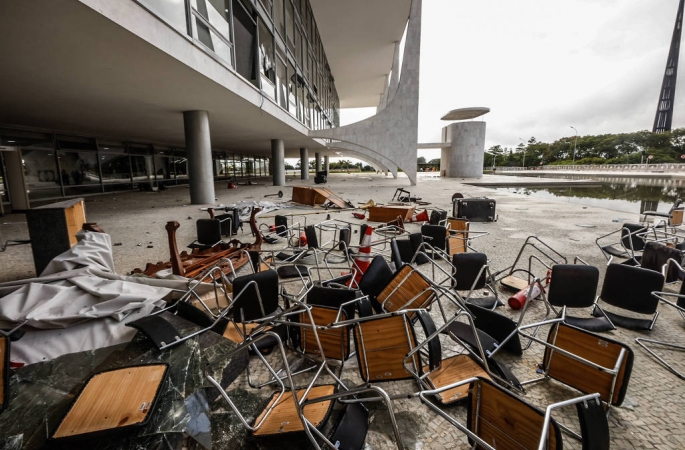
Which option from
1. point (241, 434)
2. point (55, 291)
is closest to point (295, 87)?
point (55, 291)

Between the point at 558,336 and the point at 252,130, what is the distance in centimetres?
1642

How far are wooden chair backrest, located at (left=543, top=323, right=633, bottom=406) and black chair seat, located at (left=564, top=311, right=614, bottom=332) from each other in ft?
2.59

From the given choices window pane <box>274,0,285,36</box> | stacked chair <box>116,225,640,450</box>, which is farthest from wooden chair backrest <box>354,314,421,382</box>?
window pane <box>274,0,285,36</box>

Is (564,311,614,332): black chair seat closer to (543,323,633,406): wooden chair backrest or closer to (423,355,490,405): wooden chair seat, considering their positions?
(543,323,633,406): wooden chair backrest

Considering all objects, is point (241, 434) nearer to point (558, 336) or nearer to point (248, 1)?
point (558, 336)

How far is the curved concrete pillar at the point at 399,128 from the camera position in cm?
1961

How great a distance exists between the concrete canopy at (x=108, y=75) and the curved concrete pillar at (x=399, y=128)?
7.01 meters

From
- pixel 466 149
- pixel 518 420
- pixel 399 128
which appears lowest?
pixel 518 420

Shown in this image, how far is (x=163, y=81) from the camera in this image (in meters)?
7.23

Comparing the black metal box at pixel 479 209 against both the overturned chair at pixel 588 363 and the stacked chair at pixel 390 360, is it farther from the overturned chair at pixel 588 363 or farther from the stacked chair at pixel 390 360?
the overturned chair at pixel 588 363

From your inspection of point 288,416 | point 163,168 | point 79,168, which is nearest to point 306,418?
point 288,416

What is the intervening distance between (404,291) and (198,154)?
10651 millimetres

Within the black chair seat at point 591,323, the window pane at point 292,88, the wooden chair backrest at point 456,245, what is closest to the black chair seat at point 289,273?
the wooden chair backrest at point 456,245

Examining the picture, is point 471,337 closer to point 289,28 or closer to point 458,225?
point 458,225
